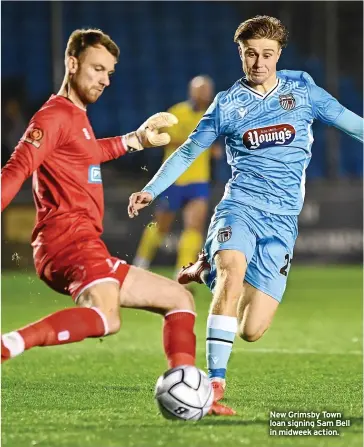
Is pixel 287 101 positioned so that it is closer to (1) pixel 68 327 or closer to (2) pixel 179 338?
(2) pixel 179 338

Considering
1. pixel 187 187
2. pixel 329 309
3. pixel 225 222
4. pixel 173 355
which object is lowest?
pixel 329 309

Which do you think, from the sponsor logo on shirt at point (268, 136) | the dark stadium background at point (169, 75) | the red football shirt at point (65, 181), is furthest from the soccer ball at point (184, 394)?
the dark stadium background at point (169, 75)

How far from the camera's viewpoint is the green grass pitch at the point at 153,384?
4.71 m

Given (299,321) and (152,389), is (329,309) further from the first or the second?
(152,389)

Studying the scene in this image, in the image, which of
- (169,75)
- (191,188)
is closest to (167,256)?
(191,188)

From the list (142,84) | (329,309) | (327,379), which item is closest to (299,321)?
(329,309)

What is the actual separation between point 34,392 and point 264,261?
59.0 inches

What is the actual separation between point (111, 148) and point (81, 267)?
2.78 ft

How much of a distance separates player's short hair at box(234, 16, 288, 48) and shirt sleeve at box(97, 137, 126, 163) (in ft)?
2.89

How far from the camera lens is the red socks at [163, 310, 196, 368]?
5254mm

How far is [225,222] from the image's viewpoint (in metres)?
5.88

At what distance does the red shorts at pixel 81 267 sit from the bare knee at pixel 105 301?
3 centimetres

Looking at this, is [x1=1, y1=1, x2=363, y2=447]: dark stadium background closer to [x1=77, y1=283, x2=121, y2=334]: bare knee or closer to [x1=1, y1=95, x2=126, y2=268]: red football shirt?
[x1=77, y1=283, x2=121, y2=334]: bare knee

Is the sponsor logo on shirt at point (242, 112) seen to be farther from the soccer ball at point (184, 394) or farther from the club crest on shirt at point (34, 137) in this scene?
the soccer ball at point (184, 394)
